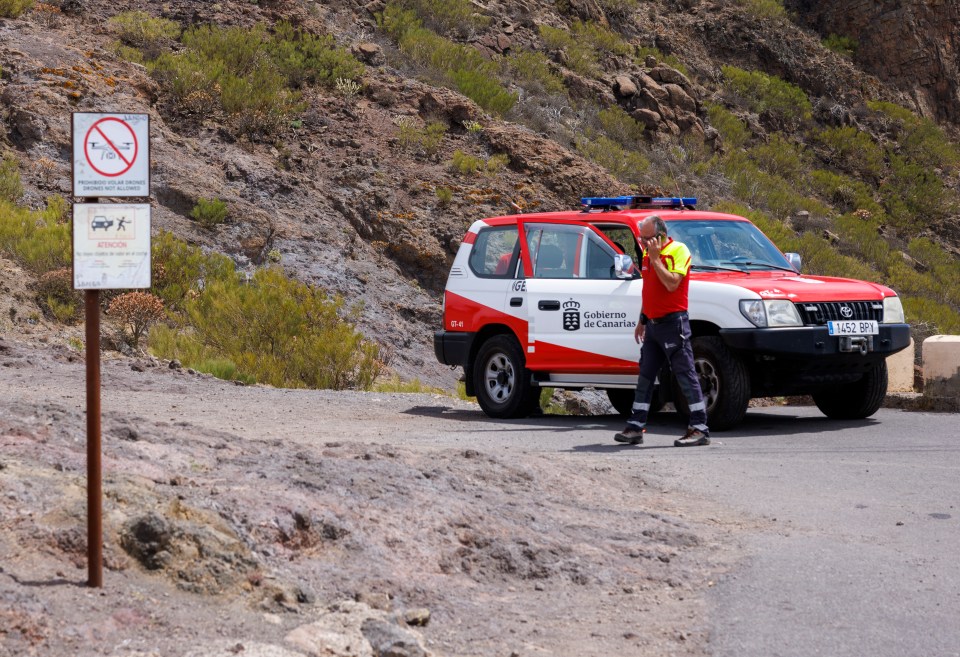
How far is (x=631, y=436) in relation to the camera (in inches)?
393

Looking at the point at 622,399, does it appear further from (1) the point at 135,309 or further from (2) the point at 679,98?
(2) the point at 679,98

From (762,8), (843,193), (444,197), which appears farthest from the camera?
(762,8)

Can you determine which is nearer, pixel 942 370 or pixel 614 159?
pixel 942 370

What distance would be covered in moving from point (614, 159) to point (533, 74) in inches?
150

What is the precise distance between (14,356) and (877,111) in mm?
32373

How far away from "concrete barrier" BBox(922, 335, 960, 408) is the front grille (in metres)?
2.51

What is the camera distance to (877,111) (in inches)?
1540

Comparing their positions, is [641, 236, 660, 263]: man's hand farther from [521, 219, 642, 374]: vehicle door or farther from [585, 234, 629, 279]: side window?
[585, 234, 629, 279]: side window

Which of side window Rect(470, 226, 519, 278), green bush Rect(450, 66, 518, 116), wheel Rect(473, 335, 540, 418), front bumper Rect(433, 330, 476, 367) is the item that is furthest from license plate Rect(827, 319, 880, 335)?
green bush Rect(450, 66, 518, 116)

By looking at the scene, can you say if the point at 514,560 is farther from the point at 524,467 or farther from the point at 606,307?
the point at 606,307

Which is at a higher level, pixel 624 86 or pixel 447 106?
pixel 624 86

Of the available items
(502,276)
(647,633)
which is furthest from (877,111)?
(647,633)

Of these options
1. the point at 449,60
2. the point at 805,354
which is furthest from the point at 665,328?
the point at 449,60

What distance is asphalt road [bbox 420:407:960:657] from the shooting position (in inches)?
200
